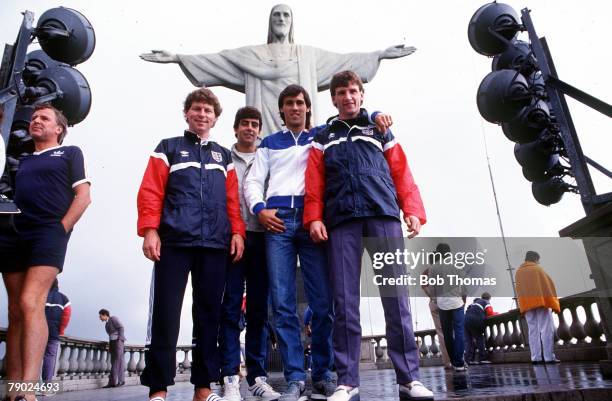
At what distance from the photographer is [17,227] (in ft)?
8.02

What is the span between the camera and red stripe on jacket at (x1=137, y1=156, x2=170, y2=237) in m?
2.34

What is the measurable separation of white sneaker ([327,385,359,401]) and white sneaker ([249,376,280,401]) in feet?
2.12

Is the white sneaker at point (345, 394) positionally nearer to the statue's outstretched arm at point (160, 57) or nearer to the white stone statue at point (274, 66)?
the white stone statue at point (274, 66)

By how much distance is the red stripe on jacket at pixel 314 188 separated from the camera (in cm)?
240

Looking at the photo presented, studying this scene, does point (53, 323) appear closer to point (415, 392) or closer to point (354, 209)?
point (354, 209)

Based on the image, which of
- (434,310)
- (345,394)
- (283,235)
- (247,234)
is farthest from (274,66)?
(345,394)

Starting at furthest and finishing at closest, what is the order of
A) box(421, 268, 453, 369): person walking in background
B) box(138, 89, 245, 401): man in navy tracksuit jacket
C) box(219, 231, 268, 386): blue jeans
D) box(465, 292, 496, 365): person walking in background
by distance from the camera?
box(465, 292, 496, 365): person walking in background
box(421, 268, 453, 369): person walking in background
box(219, 231, 268, 386): blue jeans
box(138, 89, 245, 401): man in navy tracksuit jacket

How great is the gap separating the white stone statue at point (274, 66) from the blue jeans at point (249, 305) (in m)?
4.78

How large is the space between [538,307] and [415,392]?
4.21 m

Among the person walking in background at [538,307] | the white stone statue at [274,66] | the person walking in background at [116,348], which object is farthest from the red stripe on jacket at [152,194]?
the person walking in background at [116,348]

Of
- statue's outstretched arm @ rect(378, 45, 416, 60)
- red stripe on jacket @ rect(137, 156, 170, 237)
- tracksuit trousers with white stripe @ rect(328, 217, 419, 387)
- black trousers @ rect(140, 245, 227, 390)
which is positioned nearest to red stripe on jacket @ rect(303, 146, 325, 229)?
tracksuit trousers with white stripe @ rect(328, 217, 419, 387)

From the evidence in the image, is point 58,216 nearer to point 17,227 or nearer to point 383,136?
point 17,227

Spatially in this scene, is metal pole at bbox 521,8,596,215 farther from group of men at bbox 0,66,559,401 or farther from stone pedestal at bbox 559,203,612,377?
group of men at bbox 0,66,559,401

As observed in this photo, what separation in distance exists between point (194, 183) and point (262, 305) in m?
0.92
